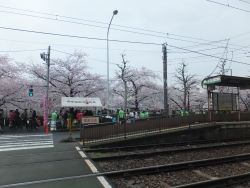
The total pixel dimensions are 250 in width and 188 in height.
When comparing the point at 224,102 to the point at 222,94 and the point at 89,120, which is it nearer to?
the point at 222,94

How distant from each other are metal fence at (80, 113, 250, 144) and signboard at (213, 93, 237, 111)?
562 mm

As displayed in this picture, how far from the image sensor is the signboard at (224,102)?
54.9ft

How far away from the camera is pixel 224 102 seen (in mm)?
17141

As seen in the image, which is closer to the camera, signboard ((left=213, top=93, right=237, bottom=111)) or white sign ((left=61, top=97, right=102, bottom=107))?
signboard ((left=213, top=93, right=237, bottom=111))

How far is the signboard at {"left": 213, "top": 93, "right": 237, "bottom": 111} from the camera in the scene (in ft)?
54.9

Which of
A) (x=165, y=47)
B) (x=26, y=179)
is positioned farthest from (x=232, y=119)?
(x=26, y=179)

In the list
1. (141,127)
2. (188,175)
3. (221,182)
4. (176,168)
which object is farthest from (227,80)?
(221,182)

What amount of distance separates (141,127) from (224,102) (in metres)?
6.75

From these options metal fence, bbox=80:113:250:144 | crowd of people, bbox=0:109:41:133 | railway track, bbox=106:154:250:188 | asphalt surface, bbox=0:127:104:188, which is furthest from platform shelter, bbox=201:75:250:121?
crowd of people, bbox=0:109:41:133

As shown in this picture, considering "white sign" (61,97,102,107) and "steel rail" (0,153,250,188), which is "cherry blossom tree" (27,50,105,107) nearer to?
"white sign" (61,97,102,107)

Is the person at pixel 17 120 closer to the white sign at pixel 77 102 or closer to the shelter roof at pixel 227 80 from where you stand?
the white sign at pixel 77 102

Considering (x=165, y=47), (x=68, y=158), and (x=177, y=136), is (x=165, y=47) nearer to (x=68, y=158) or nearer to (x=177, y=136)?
(x=177, y=136)

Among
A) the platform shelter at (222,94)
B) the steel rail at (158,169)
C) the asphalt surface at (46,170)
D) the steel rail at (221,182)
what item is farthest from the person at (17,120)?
the steel rail at (221,182)

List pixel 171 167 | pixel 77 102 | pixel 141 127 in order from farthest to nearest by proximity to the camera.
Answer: pixel 77 102 < pixel 141 127 < pixel 171 167
